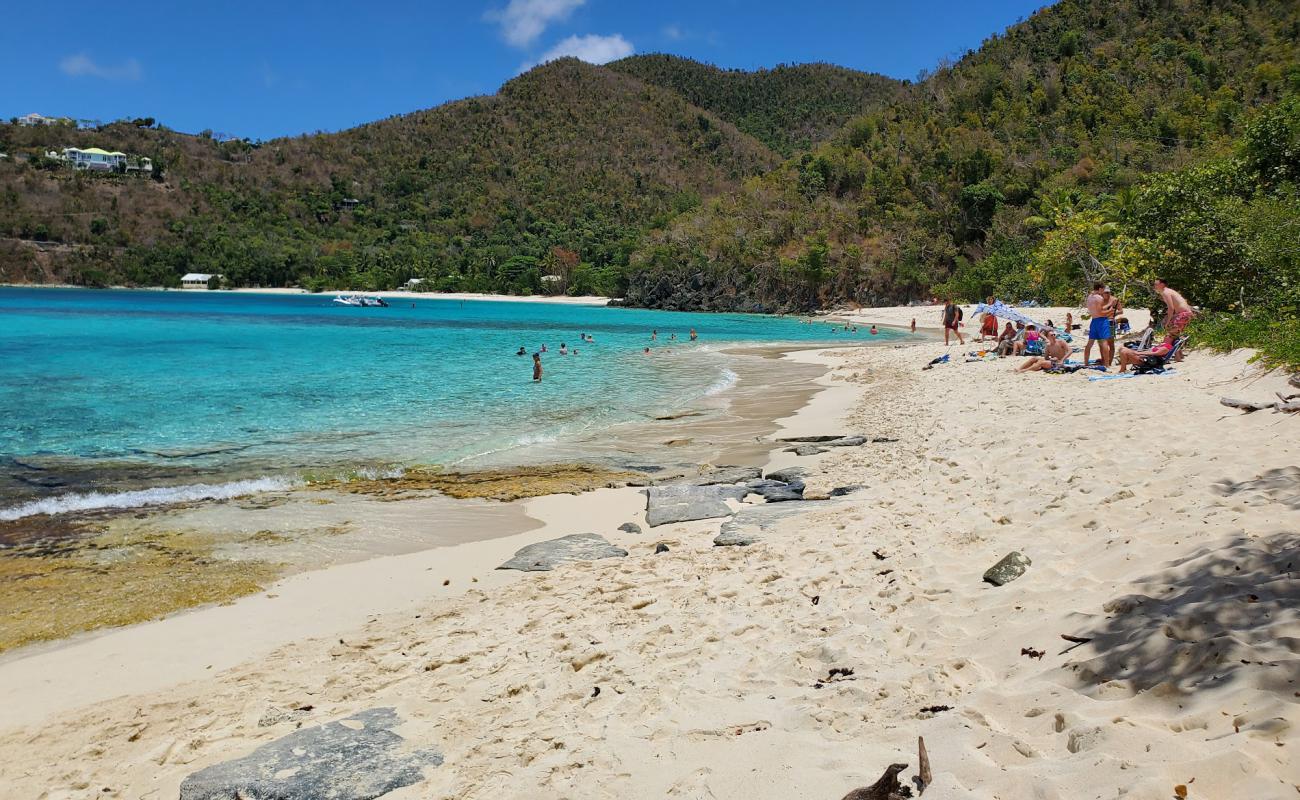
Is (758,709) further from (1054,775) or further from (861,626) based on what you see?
(1054,775)

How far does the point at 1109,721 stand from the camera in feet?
9.00

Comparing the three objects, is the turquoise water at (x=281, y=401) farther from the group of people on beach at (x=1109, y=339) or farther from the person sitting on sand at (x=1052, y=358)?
the group of people on beach at (x=1109, y=339)

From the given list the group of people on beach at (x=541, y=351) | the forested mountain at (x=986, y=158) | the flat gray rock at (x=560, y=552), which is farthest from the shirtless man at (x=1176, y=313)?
the forested mountain at (x=986, y=158)

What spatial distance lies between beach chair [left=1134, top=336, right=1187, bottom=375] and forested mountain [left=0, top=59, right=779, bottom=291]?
97.6m

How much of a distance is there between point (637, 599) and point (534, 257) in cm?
12441

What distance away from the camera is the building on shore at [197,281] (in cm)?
12962

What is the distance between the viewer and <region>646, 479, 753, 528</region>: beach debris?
7.78 meters

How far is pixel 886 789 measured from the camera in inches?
101

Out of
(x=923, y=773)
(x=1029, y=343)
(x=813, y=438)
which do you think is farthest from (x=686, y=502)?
(x=1029, y=343)

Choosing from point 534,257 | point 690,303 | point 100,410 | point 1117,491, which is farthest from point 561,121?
point 1117,491

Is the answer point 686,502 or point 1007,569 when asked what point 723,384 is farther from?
point 1007,569

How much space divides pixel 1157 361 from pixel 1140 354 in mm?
379

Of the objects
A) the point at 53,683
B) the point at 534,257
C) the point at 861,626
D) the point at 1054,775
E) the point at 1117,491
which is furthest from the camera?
the point at 534,257

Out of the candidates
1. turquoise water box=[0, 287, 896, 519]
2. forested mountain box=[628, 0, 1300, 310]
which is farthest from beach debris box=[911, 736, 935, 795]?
forested mountain box=[628, 0, 1300, 310]
